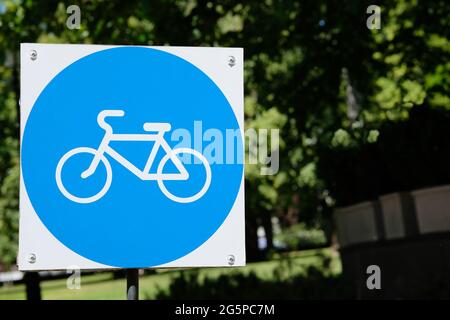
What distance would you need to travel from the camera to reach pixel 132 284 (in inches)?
103

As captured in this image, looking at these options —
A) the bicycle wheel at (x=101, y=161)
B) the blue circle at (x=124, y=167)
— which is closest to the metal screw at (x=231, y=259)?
the blue circle at (x=124, y=167)

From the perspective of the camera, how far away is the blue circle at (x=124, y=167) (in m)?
2.50

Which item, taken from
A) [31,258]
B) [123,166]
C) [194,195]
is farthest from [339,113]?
[31,258]

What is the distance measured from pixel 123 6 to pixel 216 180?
256 inches

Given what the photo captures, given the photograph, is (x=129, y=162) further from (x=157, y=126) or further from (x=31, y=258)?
(x=31, y=258)

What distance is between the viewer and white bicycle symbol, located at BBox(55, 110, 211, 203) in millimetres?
2496

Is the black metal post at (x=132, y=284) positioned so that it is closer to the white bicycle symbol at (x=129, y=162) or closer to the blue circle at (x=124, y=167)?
the blue circle at (x=124, y=167)

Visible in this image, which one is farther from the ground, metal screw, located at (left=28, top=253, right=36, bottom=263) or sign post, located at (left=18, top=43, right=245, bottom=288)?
sign post, located at (left=18, top=43, right=245, bottom=288)

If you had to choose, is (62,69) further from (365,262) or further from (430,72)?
(430,72)

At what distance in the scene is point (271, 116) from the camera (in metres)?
22.3

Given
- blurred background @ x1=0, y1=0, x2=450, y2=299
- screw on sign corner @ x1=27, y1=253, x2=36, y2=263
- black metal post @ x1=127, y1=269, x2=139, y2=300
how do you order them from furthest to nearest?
blurred background @ x1=0, y1=0, x2=450, y2=299, black metal post @ x1=127, y1=269, x2=139, y2=300, screw on sign corner @ x1=27, y1=253, x2=36, y2=263

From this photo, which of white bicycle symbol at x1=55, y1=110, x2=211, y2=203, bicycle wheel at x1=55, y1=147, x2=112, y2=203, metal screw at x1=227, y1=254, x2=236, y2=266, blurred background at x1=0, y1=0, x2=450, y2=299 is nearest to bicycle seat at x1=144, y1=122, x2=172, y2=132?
white bicycle symbol at x1=55, y1=110, x2=211, y2=203

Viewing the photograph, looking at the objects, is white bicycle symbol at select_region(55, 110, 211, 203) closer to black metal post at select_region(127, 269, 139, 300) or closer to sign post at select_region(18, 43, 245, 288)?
sign post at select_region(18, 43, 245, 288)

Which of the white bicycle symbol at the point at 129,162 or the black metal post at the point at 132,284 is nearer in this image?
the white bicycle symbol at the point at 129,162
